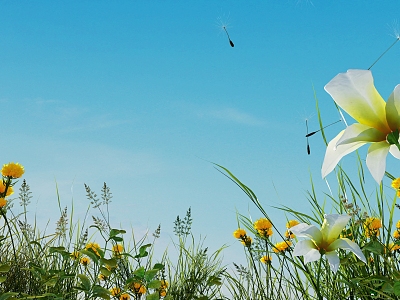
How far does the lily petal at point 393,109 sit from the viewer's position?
44.1 inches

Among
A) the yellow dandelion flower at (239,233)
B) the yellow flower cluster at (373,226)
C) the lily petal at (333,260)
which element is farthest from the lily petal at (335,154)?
the yellow dandelion flower at (239,233)

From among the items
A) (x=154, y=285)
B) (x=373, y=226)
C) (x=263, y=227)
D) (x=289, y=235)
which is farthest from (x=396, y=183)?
(x=154, y=285)

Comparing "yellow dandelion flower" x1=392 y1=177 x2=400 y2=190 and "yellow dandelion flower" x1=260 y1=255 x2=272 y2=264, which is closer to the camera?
"yellow dandelion flower" x1=392 y1=177 x2=400 y2=190

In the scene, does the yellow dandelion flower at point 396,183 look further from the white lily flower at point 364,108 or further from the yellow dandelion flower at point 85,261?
the yellow dandelion flower at point 85,261

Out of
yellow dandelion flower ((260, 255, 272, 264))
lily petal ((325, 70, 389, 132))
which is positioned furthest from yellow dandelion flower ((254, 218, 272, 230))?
lily petal ((325, 70, 389, 132))

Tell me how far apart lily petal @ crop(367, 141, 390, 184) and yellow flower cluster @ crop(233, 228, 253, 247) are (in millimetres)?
1919

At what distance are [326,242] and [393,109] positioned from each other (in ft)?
2.36

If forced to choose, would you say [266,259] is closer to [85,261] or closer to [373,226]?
[373,226]

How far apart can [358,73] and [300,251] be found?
761mm

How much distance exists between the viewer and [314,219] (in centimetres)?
264

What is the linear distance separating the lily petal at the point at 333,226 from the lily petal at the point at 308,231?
24mm

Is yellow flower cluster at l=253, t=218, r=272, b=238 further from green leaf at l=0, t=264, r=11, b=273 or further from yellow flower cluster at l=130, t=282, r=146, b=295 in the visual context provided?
green leaf at l=0, t=264, r=11, b=273

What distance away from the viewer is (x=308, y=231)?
166cm

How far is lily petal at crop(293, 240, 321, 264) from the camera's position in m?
1.67
